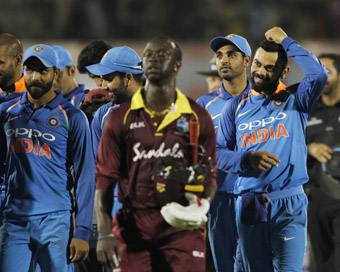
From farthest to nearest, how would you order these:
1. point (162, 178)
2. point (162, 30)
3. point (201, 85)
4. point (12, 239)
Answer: point (162, 30) → point (201, 85) → point (12, 239) → point (162, 178)

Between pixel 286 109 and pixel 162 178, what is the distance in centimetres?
180

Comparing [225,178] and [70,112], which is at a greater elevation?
[70,112]

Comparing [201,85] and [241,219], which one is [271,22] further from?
[241,219]

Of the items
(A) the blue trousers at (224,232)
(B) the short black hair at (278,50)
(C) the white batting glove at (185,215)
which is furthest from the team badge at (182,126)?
(A) the blue trousers at (224,232)

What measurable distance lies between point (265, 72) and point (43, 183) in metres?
2.01

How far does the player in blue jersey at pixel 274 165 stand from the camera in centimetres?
600

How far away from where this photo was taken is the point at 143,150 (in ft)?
15.6

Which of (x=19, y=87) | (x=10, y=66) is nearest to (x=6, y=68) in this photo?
(x=10, y=66)

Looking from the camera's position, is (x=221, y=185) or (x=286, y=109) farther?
(x=221, y=185)

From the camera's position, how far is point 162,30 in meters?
15.7

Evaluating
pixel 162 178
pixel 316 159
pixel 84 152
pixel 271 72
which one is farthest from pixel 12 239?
pixel 316 159

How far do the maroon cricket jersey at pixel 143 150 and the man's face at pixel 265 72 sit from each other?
4.89ft

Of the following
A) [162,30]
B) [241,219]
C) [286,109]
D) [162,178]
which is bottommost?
[241,219]

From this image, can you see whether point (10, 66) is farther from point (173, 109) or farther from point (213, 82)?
point (213, 82)
